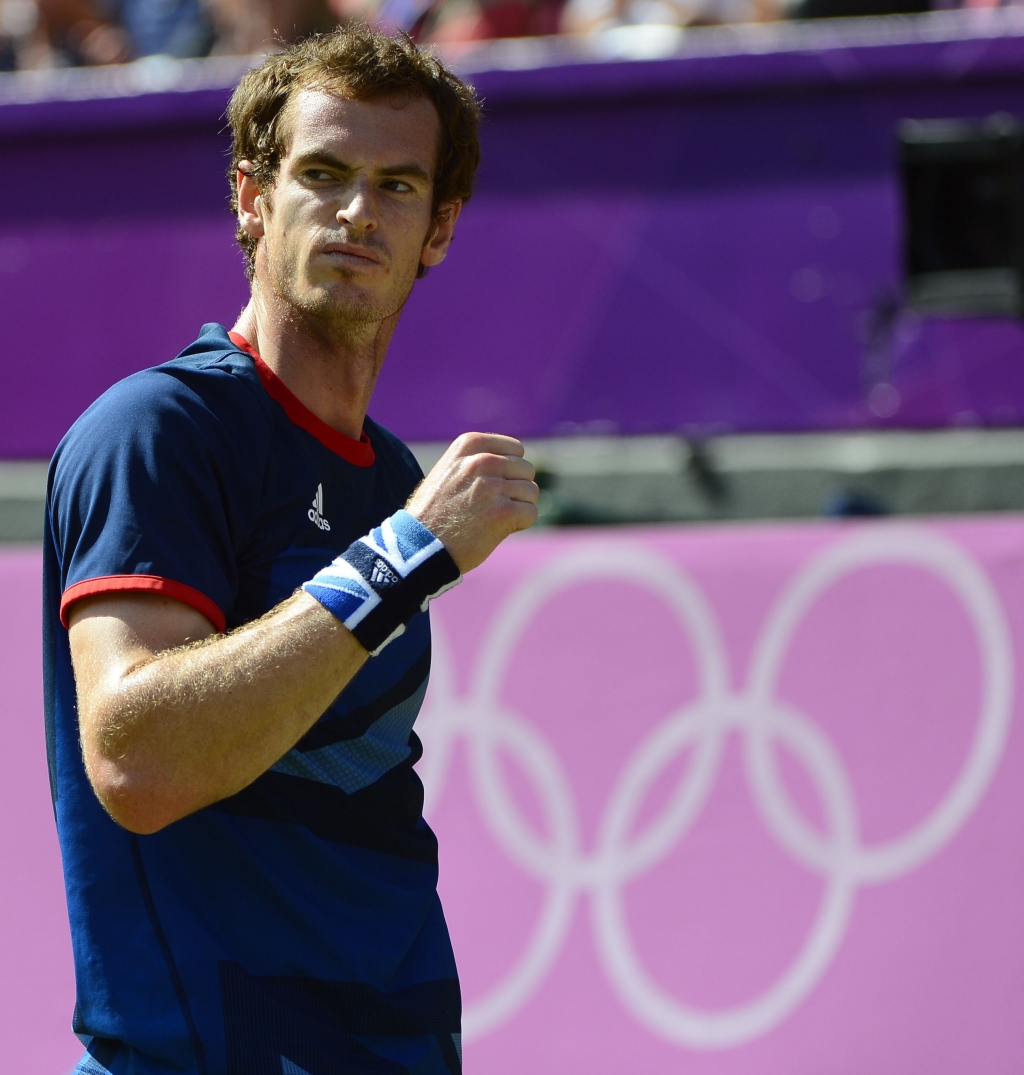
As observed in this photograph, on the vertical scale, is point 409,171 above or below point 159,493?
above

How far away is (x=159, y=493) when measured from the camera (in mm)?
2039

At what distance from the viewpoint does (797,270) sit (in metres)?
6.29

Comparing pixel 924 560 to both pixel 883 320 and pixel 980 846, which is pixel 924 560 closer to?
pixel 980 846

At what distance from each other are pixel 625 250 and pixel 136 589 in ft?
15.5

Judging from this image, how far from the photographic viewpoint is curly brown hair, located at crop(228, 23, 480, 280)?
8.04ft

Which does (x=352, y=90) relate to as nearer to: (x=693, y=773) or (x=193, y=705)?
(x=193, y=705)

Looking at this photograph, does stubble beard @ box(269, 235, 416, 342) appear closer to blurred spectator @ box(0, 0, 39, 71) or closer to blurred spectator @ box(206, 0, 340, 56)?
blurred spectator @ box(206, 0, 340, 56)

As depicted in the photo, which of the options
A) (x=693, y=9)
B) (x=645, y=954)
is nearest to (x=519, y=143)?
(x=693, y=9)

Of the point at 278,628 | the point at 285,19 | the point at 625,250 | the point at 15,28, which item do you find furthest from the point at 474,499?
the point at 15,28

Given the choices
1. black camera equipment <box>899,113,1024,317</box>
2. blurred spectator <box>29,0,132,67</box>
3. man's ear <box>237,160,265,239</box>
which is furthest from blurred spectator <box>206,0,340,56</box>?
man's ear <box>237,160,265,239</box>

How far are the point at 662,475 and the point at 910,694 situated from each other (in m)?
1.77

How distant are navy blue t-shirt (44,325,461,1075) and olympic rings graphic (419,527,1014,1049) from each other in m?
2.24

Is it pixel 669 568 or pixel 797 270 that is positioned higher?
pixel 797 270

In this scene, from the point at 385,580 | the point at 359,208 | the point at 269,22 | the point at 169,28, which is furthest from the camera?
the point at 169,28
